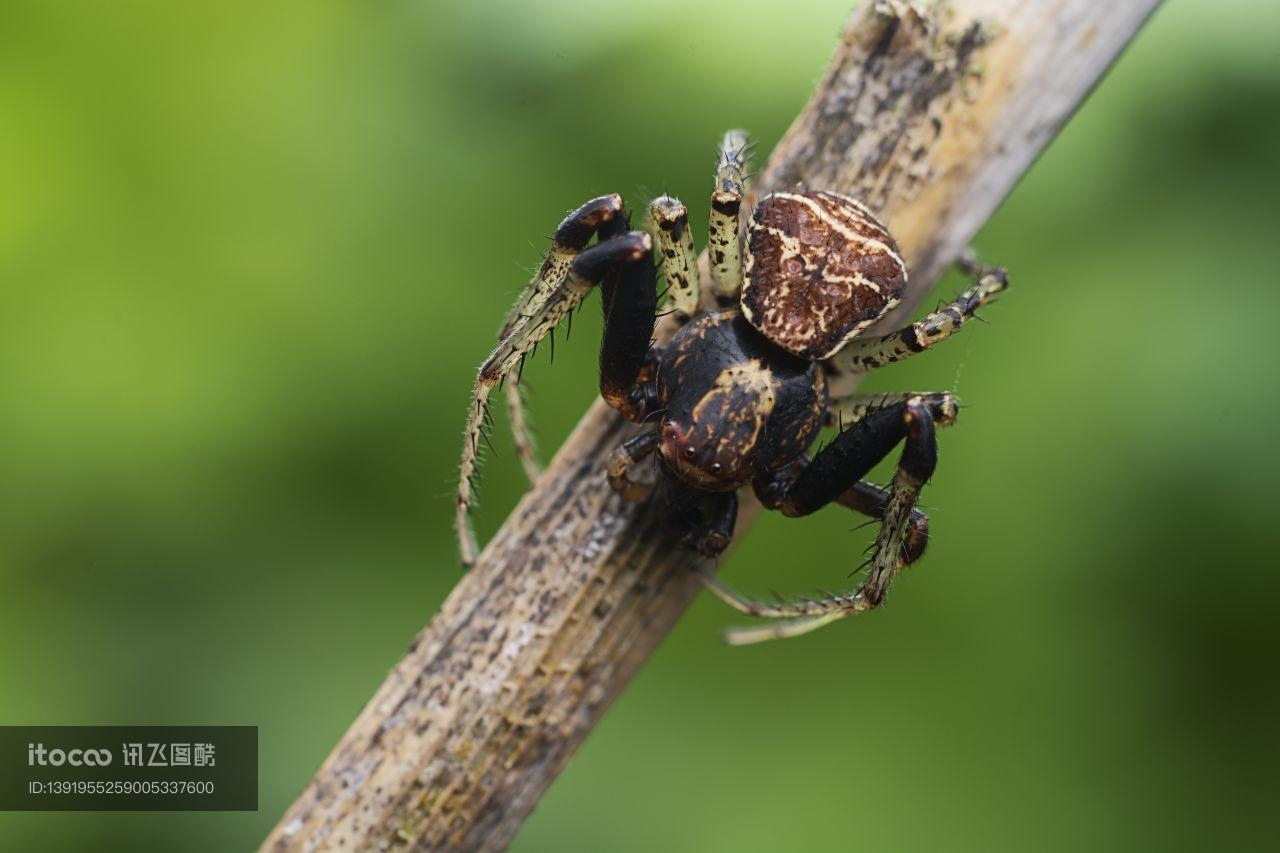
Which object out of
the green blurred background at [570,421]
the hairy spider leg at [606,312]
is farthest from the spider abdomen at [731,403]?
the green blurred background at [570,421]

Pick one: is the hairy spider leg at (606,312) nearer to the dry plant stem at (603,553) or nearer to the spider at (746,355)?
the spider at (746,355)

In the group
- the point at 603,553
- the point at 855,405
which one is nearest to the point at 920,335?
the point at 855,405

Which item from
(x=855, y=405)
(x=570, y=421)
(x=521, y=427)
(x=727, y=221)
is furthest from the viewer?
(x=570, y=421)

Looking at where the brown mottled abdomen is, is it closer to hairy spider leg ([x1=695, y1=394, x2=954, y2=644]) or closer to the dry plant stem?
the dry plant stem

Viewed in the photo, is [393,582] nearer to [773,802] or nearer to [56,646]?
[56,646]

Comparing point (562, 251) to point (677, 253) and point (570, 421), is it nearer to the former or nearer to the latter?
point (677, 253)

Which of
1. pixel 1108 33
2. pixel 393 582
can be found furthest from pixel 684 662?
pixel 1108 33

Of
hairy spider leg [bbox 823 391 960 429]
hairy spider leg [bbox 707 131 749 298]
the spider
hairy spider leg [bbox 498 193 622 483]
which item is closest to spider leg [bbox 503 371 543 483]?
hairy spider leg [bbox 498 193 622 483]
